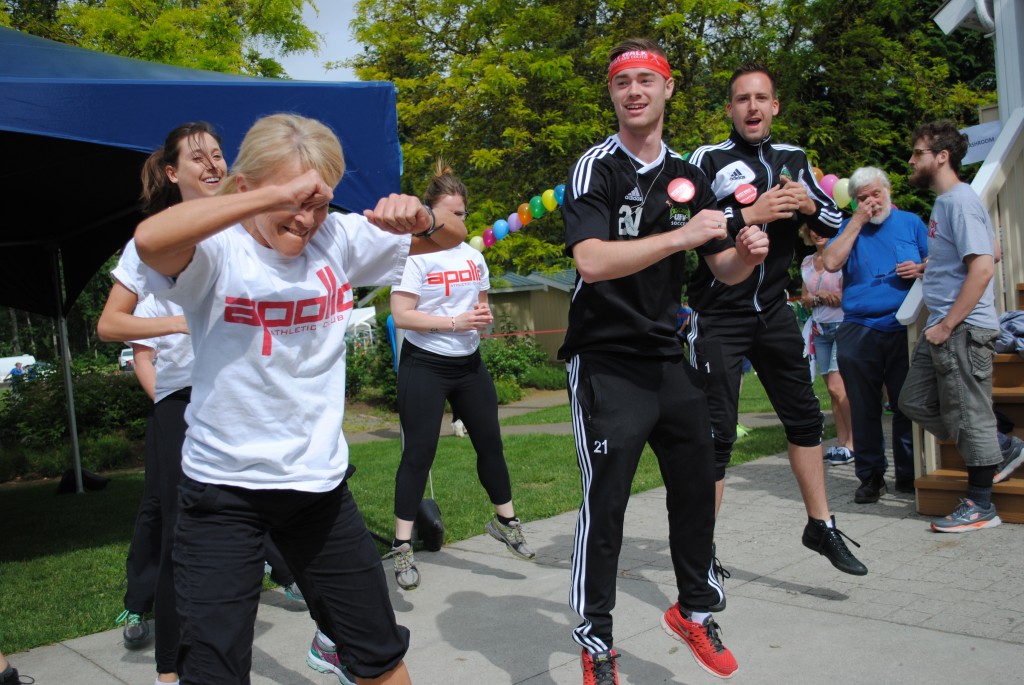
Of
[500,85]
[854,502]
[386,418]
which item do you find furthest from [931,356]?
[500,85]

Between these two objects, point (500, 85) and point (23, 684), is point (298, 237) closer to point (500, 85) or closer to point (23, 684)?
point (23, 684)

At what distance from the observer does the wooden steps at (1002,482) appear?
17.7 feet

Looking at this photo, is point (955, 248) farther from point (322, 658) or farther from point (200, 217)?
point (200, 217)

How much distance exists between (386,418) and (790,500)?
34.8 feet

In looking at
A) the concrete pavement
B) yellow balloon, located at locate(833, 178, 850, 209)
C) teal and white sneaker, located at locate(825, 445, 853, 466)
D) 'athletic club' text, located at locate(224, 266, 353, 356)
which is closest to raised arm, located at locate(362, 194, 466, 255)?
'athletic club' text, located at locate(224, 266, 353, 356)

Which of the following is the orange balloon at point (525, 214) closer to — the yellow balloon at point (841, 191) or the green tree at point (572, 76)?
the yellow balloon at point (841, 191)

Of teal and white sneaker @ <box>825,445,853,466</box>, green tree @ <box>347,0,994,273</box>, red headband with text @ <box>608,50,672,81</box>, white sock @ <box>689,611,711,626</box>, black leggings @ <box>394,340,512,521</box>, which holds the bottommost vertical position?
teal and white sneaker @ <box>825,445,853,466</box>

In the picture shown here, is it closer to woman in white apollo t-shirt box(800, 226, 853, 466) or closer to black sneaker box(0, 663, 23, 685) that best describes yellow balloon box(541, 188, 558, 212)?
woman in white apollo t-shirt box(800, 226, 853, 466)

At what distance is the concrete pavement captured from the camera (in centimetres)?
352

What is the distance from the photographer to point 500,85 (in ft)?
57.5

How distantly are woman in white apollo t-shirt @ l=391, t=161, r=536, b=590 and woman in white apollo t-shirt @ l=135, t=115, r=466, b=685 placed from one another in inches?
97.9

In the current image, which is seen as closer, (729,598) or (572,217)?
(572,217)

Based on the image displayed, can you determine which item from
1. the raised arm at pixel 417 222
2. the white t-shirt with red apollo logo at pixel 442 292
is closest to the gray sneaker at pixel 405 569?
the white t-shirt with red apollo logo at pixel 442 292

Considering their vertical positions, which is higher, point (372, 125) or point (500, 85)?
point (500, 85)
